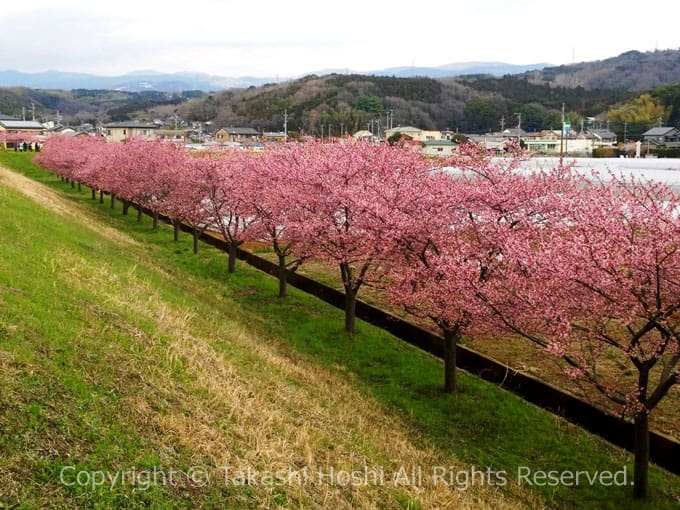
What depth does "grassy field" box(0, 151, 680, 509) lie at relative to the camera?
7.45 m

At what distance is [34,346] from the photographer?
9.13 metres

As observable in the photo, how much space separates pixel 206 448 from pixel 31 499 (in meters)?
2.52

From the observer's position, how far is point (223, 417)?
9719mm

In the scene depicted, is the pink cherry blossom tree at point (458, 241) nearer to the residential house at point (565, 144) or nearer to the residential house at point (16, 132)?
the residential house at point (565, 144)

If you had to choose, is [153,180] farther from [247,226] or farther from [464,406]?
[464,406]

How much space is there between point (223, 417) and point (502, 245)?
25.0 ft

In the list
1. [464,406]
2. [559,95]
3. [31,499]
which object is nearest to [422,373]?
[464,406]

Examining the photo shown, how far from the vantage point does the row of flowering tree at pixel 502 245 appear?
10805mm

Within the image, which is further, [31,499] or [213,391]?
[213,391]

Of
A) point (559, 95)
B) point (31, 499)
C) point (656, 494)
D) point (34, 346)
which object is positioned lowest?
point (656, 494)

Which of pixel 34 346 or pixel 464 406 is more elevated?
pixel 34 346

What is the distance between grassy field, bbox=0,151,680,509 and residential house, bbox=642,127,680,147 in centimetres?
10922

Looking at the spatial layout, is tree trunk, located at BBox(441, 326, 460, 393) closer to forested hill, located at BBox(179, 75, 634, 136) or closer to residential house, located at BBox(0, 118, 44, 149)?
residential house, located at BBox(0, 118, 44, 149)

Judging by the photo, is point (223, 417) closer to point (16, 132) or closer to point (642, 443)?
point (642, 443)
